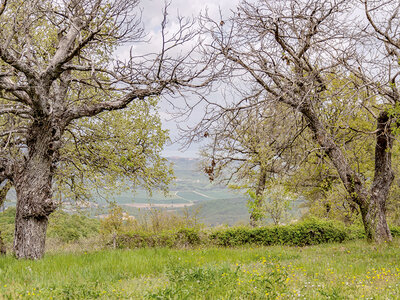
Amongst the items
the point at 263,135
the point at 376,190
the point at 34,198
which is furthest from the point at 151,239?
the point at 376,190

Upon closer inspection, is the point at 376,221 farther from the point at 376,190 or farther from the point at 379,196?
the point at 376,190

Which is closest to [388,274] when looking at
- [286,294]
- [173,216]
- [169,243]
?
[286,294]

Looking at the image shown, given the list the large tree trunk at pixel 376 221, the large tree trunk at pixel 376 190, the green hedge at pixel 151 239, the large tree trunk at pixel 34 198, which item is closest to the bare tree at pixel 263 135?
the large tree trunk at pixel 376 190

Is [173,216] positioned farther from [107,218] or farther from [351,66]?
[351,66]

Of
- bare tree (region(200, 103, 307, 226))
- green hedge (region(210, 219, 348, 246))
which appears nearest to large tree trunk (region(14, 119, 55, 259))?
bare tree (region(200, 103, 307, 226))

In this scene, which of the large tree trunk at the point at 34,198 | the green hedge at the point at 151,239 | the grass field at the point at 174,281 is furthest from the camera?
the green hedge at the point at 151,239

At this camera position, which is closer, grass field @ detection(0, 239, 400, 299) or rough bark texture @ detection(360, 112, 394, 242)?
grass field @ detection(0, 239, 400, 299)

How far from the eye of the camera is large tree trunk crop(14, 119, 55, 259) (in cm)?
910

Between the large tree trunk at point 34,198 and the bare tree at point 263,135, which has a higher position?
the bare tree at point 263,135

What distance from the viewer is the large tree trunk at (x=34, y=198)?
9102 millimetres

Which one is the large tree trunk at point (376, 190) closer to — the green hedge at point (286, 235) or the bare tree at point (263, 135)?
the bare tree at point (263, 135)

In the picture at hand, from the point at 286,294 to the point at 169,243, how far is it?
11.1 meters

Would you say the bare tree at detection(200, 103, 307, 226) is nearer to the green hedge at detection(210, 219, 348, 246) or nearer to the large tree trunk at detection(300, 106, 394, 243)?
the large tree trunk at detection(300, 106, 394, 243)

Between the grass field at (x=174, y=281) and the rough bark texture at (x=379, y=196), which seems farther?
the rough bark texture at (x=379, y=196)
